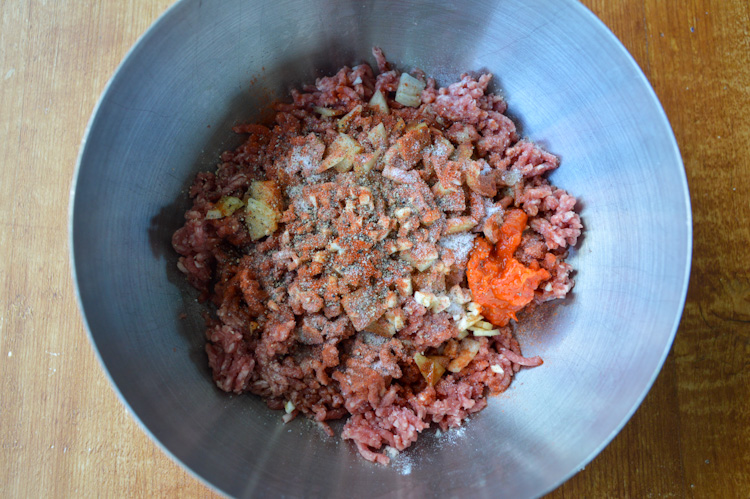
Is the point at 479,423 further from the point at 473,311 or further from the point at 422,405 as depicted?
the point at 473,311

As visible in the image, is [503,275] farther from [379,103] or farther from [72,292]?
[72,292]

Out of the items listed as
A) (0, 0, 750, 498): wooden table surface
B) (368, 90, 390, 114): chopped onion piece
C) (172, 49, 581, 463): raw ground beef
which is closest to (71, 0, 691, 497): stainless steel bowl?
(172, 49, 581, 463): raw ground beef

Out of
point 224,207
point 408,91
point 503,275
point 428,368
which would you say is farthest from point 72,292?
point 503,275

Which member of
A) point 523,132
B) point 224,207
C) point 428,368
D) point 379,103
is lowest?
point 428,368

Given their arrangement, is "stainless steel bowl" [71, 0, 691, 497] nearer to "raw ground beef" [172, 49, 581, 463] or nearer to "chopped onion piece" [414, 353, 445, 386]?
"raw ground beef" [172, 49, 581, 463]

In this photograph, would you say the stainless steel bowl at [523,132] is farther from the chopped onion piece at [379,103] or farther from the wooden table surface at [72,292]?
the wooden table surface at [72,292]
